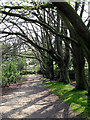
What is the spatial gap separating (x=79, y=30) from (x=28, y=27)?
14.5m

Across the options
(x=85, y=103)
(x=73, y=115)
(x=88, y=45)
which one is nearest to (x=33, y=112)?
(x=73, y=115)

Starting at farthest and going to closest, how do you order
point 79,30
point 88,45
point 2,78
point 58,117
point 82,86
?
point 2,78 → point 82,86 → point 88,45 → point 79,30 → point 58,117

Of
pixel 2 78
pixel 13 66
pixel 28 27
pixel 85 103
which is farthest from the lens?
pixel 28 27

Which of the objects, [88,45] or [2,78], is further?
[2,78]

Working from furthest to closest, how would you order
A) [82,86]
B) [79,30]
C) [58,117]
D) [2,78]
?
[2,78], [82,86], [79,30], [58,117]

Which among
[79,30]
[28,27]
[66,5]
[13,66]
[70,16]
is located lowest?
[13,66]

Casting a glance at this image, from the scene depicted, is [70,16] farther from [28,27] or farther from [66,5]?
[28,27]

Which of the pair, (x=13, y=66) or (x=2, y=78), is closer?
(x=2, y=78)

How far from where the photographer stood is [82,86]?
9.41 metres

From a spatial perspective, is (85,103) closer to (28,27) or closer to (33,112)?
(33,112)

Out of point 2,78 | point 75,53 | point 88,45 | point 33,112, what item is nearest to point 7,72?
point 2,78

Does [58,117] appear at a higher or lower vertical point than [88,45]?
lower

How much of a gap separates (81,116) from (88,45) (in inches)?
108

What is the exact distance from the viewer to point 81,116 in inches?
189
